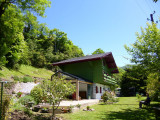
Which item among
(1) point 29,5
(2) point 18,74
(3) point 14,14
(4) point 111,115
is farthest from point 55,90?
(2) point 18,74

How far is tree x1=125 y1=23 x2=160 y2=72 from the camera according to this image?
9414mm

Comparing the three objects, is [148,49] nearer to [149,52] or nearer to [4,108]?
[149,52]

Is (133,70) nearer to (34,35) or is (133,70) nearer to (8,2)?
(8,2)

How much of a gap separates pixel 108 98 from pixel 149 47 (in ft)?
27.2

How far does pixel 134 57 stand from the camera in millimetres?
10906

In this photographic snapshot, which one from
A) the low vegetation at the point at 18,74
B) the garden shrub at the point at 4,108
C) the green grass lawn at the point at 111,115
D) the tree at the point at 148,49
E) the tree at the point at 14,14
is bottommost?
the green grass lawn at the point at 111,115

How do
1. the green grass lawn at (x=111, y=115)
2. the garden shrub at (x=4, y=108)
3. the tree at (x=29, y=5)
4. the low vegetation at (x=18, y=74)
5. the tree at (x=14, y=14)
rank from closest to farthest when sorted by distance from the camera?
the garden shrub at (x=4, y=108)
the green grass lawn at (x=111, y=115)
the tree at (x=14, y=14)
the tree at (x=29, y=5)
the low vegetation at (x=18, y=74)

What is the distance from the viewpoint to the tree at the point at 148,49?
9414 millimetres

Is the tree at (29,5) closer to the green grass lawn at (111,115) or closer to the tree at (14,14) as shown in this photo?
the tree at (14,14)

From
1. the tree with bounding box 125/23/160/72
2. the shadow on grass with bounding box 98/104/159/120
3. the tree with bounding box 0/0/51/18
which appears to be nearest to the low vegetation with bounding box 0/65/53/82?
the tree with bounding box 0/0/51/18

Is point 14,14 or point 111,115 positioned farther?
point 14,14

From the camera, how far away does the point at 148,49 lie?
1002 centimetres

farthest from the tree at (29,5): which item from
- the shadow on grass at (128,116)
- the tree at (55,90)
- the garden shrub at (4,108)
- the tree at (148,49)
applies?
the shadow on grass at (128,116)

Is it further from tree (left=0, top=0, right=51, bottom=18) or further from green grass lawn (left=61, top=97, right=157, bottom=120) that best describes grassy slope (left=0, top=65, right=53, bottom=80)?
green grass lawn (left=61, top=97, right=157, bottom=120)
